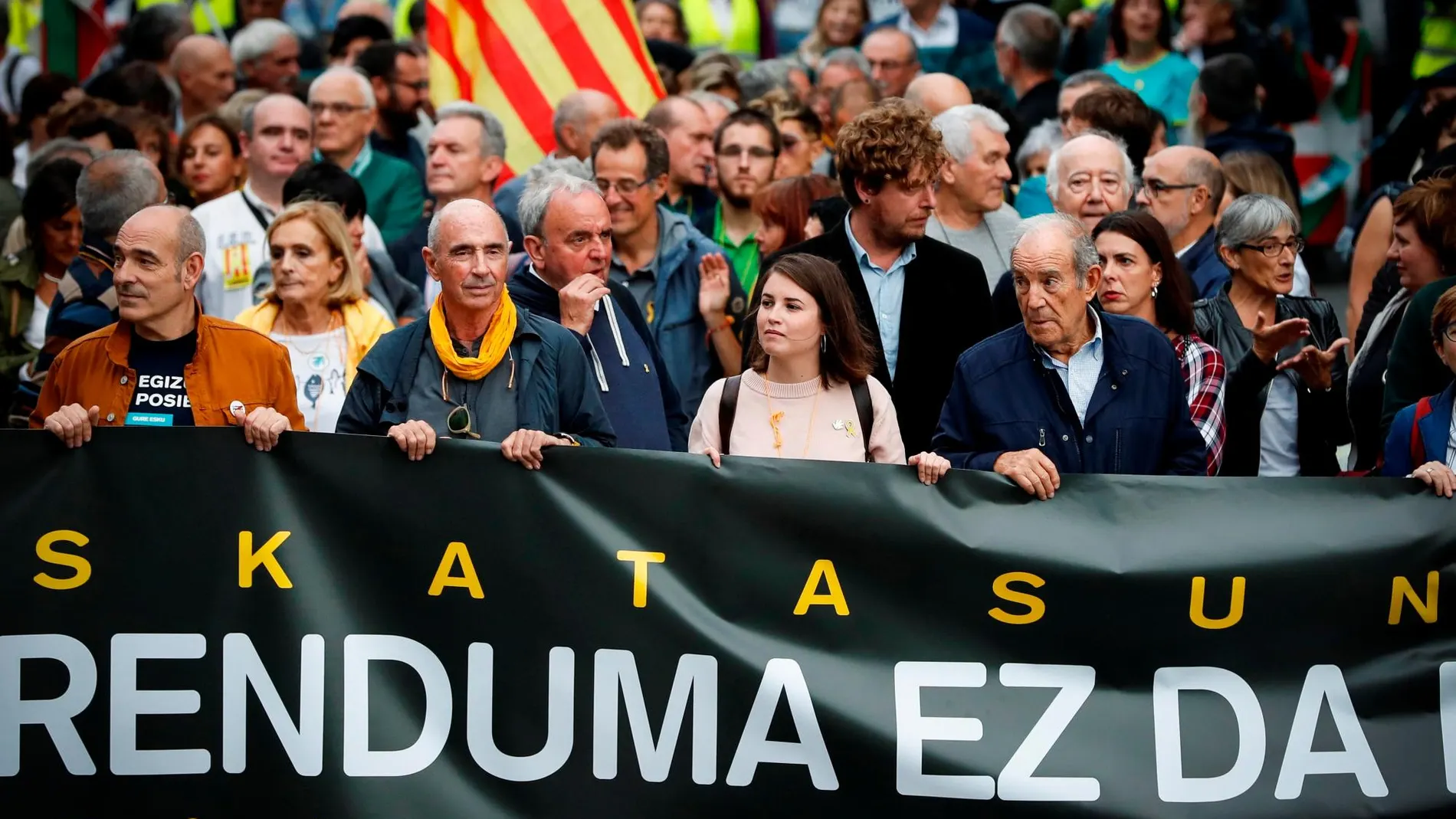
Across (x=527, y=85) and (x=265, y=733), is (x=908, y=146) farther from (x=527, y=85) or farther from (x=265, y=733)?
(x=527, y=85)

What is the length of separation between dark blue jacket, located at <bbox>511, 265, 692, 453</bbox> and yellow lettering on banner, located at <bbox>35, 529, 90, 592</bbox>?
186cm

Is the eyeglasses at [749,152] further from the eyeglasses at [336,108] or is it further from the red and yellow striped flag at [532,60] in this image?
the eyeglasses at [336,108]

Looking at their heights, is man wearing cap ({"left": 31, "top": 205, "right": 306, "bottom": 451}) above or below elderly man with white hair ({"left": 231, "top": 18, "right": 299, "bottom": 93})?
below

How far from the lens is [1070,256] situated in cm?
620

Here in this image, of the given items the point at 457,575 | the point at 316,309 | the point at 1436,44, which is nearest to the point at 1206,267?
the point at 316,309

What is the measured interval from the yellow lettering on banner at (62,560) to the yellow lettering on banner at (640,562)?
1.45 m

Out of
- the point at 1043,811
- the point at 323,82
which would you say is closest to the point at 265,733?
the point at 1043,811

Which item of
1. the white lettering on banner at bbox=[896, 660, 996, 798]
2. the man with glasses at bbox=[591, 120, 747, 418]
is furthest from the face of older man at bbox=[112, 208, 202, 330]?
the white lettering on banner at bbox=[896, 660, 996, 798]

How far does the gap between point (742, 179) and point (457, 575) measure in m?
4.21

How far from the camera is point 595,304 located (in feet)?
22.5

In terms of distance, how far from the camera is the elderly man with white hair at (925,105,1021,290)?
27.1ft

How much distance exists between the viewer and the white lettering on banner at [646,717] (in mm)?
5586

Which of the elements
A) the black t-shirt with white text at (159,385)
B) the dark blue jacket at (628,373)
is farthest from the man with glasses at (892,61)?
the black t-shirt with white text at (159,385)

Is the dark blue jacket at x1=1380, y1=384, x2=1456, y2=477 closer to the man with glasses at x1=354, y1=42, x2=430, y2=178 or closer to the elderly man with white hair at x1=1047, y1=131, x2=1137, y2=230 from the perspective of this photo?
the elderly man with white hair at x1=1047, y1=131, x2=1137, y2=230
